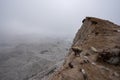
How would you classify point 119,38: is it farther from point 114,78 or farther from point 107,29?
point 114,78

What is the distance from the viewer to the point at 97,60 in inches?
982

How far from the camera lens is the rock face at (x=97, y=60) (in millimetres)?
22125

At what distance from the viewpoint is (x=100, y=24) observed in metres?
35.0

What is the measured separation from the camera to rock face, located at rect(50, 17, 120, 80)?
72.6ft

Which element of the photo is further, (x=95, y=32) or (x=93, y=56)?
(x=95, y=32)

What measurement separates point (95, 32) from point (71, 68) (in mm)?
10684

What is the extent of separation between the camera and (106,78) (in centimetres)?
2184

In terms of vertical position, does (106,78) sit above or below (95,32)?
below

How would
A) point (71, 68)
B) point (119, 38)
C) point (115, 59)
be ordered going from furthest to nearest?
1. point (119, 38)
2. point (115, 59)
3. point (71, 68)

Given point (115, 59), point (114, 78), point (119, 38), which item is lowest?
point (114, 78)

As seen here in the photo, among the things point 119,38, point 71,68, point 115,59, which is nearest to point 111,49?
point 115,59

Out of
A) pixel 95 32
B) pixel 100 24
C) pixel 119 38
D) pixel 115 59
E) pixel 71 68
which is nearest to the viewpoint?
pixel 71 68

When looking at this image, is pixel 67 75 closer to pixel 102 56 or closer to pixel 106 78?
pixel 106 78

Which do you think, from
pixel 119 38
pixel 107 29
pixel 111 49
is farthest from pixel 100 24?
pixel 111 49
